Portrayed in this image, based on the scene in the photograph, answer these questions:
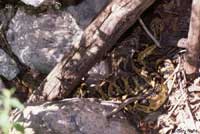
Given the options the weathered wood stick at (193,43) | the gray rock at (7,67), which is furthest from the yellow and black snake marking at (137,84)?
the gray rock at (7,67)

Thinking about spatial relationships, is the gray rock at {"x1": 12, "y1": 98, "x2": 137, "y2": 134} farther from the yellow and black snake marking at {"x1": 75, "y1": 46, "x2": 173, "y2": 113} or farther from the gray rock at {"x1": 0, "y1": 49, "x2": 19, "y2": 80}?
the gray rock at {"x1": 0, "y1": 49, "x2": 19, "y2": 80}

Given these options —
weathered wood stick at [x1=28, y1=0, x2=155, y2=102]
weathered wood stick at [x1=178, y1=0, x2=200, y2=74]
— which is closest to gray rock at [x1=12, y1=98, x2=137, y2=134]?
weathered wood stick at [x1=28, y1=0, x2=155, y2=102]

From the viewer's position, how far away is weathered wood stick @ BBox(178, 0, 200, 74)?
7.15 feet

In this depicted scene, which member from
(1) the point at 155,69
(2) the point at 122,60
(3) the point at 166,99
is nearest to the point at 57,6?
(2) the point at 122,60

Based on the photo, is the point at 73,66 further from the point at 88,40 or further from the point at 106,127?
the point at 106,127

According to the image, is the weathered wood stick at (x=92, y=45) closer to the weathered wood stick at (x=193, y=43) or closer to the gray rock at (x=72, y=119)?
the gray rock at (x=72, y=119)

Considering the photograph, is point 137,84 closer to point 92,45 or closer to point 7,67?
point 92,45

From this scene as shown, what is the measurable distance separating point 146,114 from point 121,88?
25cm

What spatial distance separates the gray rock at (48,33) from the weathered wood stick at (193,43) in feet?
2.37

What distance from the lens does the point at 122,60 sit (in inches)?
110

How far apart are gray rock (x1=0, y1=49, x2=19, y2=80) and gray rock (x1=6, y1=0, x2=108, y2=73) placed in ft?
0.26

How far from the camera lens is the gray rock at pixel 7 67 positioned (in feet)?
9.72

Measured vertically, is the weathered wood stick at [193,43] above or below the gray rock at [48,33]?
below

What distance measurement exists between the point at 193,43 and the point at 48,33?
106cm
